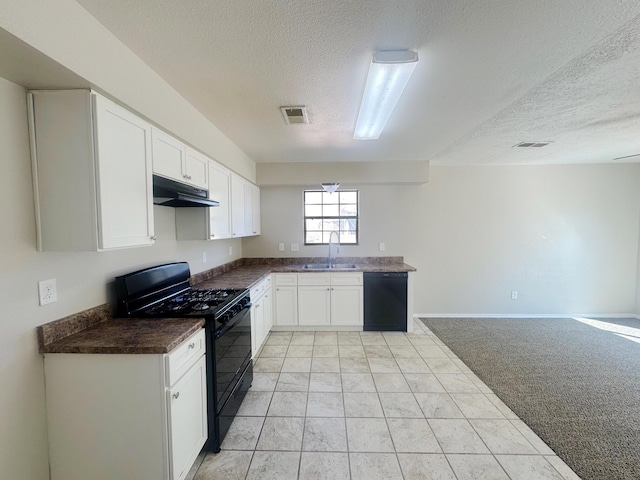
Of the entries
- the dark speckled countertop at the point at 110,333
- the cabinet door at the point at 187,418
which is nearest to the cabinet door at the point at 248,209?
the dark speckled countertop at the point at 110,333

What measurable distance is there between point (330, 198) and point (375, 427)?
131 inches

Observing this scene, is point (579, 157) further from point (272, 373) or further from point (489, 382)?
point (272, 373)

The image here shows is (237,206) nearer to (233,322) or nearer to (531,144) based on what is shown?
(233,322)

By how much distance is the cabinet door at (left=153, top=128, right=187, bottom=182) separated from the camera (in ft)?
5.90

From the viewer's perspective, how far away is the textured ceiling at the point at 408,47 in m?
1.24

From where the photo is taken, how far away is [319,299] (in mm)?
3984

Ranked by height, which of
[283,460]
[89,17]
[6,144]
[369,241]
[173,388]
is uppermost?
[89,17]

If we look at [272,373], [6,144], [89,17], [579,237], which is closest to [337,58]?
[89,17]

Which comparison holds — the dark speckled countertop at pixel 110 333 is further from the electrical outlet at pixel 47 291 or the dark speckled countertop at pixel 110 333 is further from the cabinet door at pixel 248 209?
the cabinet door at pixel 248 209

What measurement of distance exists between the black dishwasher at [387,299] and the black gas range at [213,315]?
197 cm

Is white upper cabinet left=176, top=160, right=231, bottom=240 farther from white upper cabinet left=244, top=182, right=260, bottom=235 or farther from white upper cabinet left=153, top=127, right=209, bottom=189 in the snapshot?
white upper cabinet left=244, top=182, right=260, bottom=235

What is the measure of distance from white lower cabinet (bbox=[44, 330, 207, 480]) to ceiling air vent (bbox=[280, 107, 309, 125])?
77.2 inches

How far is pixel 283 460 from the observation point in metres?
1.79

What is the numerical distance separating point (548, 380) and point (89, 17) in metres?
4.40
